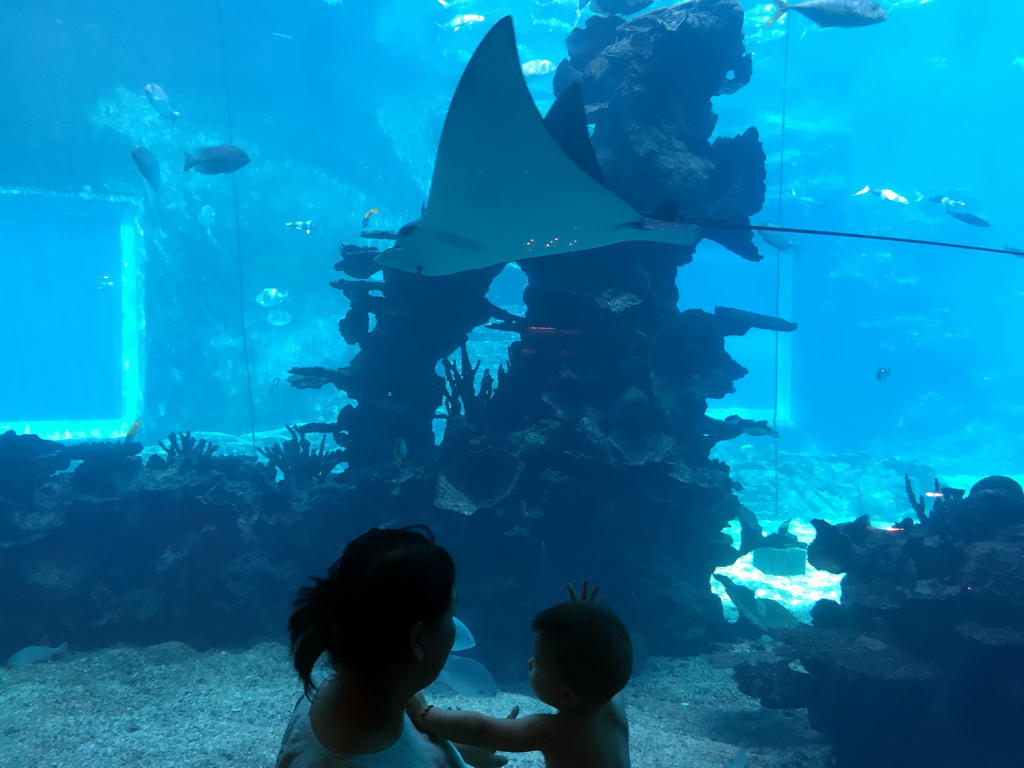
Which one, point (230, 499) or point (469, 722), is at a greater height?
point (469, 722)

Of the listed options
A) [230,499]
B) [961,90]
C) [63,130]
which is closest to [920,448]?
[961,90]

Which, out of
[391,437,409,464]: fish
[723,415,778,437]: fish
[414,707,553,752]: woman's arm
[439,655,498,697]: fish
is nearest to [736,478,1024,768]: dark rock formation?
[723,415,778,437]: fish

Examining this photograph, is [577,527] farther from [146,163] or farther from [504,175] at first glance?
[146,163]

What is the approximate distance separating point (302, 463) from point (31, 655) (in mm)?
3269

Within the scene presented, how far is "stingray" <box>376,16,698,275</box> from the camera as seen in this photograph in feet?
12.3

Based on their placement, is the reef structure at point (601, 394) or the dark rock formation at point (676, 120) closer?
the reef structure at point (601, 394)

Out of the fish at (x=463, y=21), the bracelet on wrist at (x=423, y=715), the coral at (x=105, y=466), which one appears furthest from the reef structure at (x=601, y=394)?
the fish at (x=463, y=21)

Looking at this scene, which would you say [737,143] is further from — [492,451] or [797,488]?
[797,488]

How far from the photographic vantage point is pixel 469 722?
117 centimetres

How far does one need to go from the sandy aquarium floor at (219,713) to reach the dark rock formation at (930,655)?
1.25ft

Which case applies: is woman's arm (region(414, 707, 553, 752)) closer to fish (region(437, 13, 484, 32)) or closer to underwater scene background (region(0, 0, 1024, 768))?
underwater scene background (region(0, 0, 1024, 768))

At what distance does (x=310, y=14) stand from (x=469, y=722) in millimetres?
24446

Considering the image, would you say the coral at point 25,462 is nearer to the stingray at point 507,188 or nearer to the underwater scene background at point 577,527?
the underwater scene background at point 577,527

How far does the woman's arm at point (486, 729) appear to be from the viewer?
1.12 m
